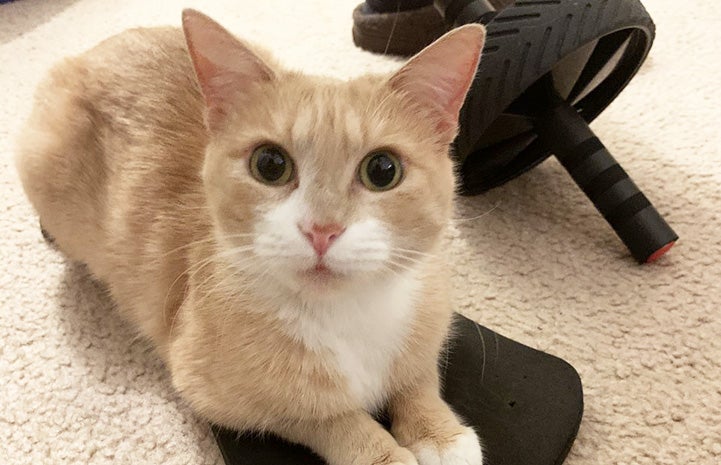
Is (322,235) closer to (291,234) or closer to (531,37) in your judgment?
(291,234)

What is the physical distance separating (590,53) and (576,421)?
72 centimetres

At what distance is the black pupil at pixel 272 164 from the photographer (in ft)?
2.30

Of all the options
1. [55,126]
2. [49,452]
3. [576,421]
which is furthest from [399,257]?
[55,126]

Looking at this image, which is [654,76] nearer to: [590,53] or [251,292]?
[590,53]

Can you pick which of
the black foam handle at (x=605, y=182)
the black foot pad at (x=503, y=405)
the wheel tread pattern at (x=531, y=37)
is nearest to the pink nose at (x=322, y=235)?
the black foot pad at (x=503, y=405)

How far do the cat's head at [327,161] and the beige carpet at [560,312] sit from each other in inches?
14.6

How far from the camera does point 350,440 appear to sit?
2.58 ft

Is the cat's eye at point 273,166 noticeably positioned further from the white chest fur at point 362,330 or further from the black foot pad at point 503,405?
the black foot pad at point 503,405

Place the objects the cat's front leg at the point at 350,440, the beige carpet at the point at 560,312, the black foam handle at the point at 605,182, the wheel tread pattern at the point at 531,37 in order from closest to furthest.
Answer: the cat's front leg at the point at 350,440
the beige carpet at the point at 560,312
the wheel tread pattern at the point at 531,37
the black foam handle at the point at 605,182

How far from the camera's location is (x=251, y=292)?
800mm

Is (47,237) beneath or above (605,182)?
beneath

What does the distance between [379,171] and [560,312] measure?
0.55 m

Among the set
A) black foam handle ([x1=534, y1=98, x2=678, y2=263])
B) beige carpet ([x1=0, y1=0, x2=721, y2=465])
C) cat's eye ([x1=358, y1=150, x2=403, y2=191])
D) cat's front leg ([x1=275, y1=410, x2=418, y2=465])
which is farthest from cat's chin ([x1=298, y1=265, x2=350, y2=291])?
black foam handle ([x1=534, y1=98, x2=678, y2=263])

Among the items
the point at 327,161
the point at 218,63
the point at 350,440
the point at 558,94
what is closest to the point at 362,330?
the point at 350,440
